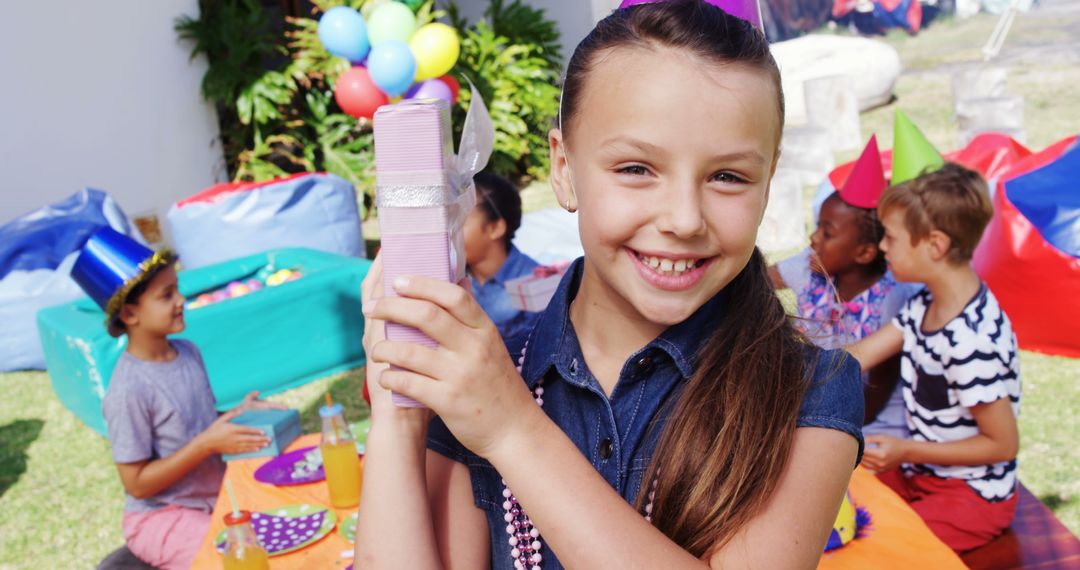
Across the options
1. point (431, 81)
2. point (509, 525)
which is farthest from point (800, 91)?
point (509, 525)

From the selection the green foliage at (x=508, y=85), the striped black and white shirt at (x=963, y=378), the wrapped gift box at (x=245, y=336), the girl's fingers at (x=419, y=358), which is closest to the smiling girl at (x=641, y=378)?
the girl's fingers at (x=419, y=358)

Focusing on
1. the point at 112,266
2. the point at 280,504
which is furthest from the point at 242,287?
the point at 280,504

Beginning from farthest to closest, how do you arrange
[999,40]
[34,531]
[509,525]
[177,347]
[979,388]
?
[999,40] → [34,531] → [177,347] → [979,388] → [509,525]

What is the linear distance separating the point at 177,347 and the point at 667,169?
2460 mm

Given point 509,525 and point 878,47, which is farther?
point 878,47

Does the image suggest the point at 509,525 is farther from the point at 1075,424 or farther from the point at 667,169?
the point at 1075,424

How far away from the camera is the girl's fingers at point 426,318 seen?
0.81 meters

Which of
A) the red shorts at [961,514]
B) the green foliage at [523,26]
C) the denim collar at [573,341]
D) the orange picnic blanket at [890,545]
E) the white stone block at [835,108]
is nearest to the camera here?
the denim collar at [573,341]

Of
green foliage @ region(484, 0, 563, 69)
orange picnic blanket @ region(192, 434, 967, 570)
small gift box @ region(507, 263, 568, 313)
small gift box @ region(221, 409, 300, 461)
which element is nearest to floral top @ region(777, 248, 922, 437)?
orange picnic blanket @ region(192, 434, 967, 570)

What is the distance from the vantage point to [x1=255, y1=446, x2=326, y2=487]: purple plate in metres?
2.25

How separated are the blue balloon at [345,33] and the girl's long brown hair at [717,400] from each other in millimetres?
5275

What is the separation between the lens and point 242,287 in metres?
5.06

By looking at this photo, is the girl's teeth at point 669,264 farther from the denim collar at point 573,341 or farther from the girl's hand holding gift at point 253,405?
the girl's hand holding gift at point 253,405

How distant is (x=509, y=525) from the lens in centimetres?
105
